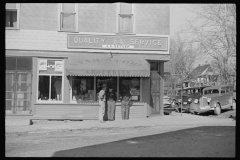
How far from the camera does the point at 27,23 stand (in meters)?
14.9

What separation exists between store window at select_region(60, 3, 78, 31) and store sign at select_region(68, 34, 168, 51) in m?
0.55

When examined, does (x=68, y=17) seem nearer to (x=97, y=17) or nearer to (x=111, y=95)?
(x=97, y=17)

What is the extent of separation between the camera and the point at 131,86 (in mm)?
15930

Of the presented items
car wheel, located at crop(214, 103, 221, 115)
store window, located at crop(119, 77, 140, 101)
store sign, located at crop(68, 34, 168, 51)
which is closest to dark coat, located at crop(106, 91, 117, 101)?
store window, located at crop(119, 77, 140, 101)

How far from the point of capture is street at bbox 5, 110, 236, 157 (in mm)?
7539

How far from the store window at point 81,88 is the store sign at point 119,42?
5.85 ft

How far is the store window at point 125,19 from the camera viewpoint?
617 inches

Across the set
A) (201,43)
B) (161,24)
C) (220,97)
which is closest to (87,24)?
(161,24)

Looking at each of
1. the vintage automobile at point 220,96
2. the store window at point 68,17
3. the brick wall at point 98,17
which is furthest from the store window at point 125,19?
the vintage automobile at point 220,96

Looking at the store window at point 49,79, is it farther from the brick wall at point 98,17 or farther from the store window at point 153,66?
the store window at point 153,66

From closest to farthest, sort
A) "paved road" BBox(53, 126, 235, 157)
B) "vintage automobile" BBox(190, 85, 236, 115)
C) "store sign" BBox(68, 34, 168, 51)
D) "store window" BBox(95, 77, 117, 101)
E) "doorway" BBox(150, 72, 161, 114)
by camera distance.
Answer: "vintage automobile" BBox(190, 85, 236, 115) < "paved road" BBox(53, 126, 235, 157) < "store sign" BBox(68, 34, 168, 51) < "store window" BBox(95, 77, 117, 101) < "doorway" BBox(150, 72, 161, 114)

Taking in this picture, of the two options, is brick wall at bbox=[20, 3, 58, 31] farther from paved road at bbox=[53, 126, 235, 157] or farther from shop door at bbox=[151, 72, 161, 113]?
paved road at bbox=[53, 126, 235, 157]

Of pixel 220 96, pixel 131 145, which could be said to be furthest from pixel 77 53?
pixel 220 96
